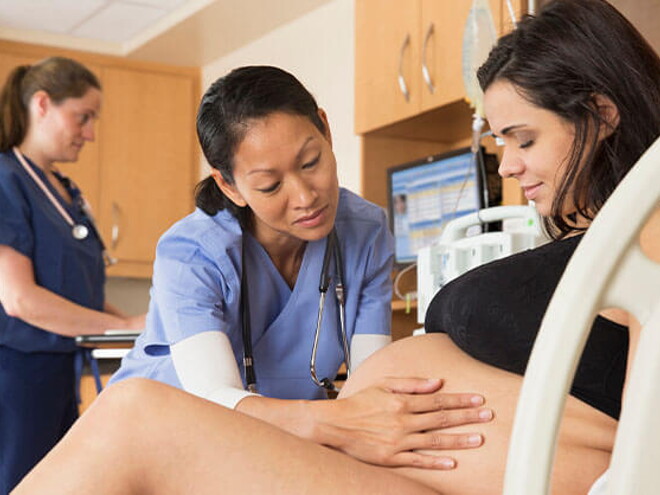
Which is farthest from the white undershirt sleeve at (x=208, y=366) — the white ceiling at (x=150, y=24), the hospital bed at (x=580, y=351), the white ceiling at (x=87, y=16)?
the white ceiling at (x=87, y=16)

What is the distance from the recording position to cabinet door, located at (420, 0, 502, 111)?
3.08 metres

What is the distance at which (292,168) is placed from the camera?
5.02 feet

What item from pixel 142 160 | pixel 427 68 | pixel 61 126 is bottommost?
pixel 61 126

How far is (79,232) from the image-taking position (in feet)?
9.13

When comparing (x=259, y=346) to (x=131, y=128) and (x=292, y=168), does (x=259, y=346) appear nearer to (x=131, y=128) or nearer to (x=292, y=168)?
(x=292, y=168)

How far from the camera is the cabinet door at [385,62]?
3.32 metres

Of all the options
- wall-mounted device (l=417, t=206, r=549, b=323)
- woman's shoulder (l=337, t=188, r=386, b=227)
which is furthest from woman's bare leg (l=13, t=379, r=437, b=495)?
wall-mounted device (l=417, t=206, r=549, b=323)

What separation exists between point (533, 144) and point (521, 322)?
0.27m

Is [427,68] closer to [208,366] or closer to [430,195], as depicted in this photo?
[430,195]

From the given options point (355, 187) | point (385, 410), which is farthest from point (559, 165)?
point (355, 187)

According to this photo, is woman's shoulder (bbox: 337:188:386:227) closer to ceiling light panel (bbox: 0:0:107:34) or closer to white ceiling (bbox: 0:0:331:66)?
white ceiling (bbox: 0:0:331:66)

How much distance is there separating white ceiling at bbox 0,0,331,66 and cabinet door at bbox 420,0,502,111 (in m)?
1.24

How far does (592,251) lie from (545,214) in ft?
1.93

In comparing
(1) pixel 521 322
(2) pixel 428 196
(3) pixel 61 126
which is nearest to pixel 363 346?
(1) pixel 521 322
